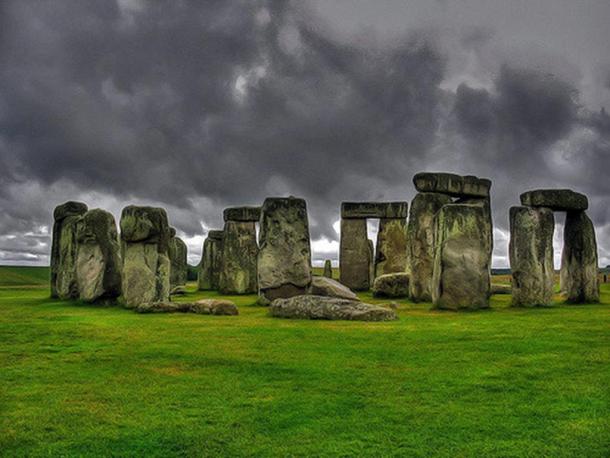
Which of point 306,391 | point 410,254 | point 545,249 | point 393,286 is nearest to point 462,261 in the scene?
point 545,249

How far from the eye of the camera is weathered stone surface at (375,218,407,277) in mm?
25062

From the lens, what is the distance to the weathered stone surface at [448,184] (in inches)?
713

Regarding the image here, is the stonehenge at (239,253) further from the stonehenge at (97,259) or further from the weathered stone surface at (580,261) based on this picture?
the weathered stone surface at (580,261)

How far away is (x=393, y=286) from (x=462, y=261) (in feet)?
19.7

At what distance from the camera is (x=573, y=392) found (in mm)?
5832

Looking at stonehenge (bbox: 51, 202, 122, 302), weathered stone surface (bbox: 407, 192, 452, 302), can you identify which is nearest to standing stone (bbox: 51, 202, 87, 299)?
stonehenge (bbox: 51, 202, 122, 302)

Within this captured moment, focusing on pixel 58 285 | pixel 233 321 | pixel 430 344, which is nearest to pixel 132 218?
pixel 233 321

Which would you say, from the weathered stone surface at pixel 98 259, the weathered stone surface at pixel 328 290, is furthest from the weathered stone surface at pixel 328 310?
the weathered stone surface at pixel 98 259

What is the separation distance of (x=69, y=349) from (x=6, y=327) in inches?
121

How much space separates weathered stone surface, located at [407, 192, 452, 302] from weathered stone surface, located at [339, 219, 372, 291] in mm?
6994

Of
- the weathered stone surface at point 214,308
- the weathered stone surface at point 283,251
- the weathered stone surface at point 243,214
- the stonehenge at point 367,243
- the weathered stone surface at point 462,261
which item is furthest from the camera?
the stonehenge at point 367,243

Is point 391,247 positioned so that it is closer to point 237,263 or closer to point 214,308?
point 237,263

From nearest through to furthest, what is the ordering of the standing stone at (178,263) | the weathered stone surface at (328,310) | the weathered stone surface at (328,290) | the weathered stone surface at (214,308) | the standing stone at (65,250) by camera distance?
the weathered stone surface at (328,310), the weathered stone surface at (214,308), the weathered stone surface at (328,290), the standing stone at (65,250), the standing stone at (178,263)

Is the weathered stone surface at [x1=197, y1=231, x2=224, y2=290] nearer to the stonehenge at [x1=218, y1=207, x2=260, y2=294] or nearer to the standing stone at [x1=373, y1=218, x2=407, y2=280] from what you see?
the stonehenge at [x1=218, y1=207, x2=260, y2=294]
